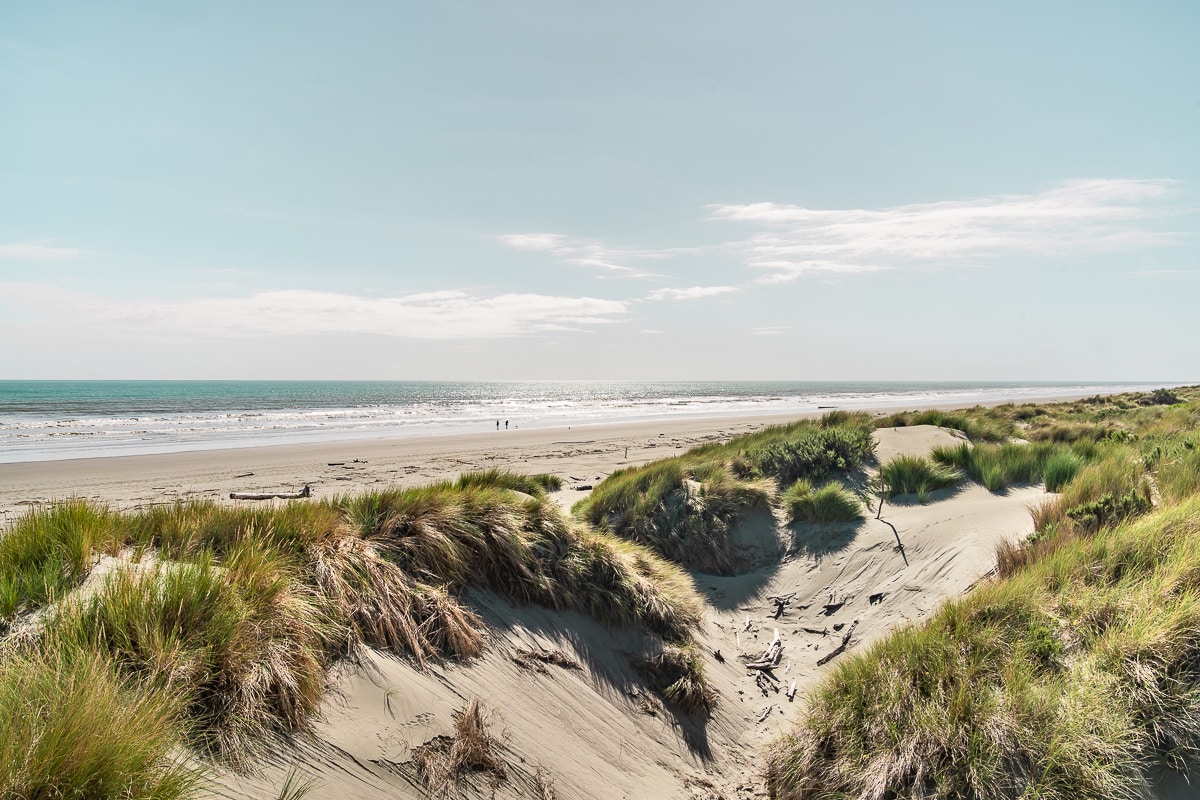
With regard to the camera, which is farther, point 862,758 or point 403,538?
point 403,538

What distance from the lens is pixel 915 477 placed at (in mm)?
10836

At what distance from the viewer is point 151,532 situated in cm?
512

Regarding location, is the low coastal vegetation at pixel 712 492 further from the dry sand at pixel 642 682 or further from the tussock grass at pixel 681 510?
the dry sand at pixel 642 682

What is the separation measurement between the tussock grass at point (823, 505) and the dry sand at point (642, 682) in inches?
9.0

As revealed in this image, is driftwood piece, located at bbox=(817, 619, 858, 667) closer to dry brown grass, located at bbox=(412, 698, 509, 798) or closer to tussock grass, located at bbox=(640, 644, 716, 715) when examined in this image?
tussock grass, located at bbox=(640, 644, 716, 715)

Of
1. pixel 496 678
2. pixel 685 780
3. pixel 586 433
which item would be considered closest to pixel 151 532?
pixel 496 678

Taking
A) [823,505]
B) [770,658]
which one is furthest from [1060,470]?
[770,658]

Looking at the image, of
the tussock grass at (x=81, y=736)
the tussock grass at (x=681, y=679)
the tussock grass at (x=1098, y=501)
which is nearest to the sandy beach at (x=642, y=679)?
the tussock grass at (x=681, y=679)

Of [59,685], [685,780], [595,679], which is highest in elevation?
[59,685]

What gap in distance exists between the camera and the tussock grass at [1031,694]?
3.83 metres

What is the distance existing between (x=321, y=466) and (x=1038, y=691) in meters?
20.3

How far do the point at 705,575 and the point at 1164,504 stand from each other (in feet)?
17.8

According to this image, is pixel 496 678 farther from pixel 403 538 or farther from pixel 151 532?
pixel 151 532

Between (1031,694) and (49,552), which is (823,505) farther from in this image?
(49,552)
